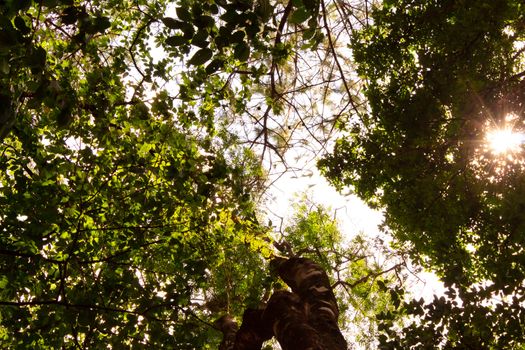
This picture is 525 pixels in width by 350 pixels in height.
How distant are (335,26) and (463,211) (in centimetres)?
429

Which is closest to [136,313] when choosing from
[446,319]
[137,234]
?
[137,234]

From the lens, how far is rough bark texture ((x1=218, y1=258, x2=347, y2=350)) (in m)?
3.47

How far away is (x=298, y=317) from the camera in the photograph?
381 centimetres

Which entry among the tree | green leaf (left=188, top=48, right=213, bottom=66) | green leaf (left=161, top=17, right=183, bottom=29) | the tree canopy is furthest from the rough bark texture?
green leaf (left=161, top=17, right=183, bottom=29)

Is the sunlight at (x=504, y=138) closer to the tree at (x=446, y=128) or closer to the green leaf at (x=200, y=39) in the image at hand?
the tree at (x=446, y=128)

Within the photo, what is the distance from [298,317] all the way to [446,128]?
3.98 meters

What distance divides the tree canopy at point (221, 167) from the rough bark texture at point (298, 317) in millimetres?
147

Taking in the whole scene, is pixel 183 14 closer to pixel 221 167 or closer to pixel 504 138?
pixel 221 167

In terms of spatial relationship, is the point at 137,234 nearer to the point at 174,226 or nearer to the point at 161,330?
the point at 174,226

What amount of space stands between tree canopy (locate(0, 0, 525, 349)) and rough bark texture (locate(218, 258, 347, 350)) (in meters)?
0.15

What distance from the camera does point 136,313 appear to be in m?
3.55

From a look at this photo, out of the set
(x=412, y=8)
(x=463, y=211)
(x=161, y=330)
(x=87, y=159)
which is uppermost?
(x=412, y=8)

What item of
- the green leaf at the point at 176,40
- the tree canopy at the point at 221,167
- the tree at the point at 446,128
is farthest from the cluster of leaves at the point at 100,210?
the tree at the point at 446,128

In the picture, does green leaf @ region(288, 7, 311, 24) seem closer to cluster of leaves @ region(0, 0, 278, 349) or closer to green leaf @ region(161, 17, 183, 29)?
green leaf @ region(161, 17, 183, 29)
